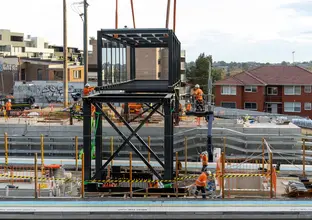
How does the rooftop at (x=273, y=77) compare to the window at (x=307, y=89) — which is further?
the rooftop at (x=273, y=77)

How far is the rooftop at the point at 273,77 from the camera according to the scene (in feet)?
141

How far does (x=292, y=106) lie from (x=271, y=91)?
2.39 metres

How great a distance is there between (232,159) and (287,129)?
498 centimetres

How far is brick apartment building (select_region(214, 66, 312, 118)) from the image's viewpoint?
42.4m

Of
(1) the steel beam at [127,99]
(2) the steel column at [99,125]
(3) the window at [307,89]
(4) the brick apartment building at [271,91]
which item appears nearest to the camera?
(1) the steel beam at [127,99]

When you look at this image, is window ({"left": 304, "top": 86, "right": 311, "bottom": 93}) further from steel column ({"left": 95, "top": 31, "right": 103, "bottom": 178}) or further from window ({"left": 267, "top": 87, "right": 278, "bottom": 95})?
steel column ({"left": 95, "top": 31, "right": 103, "bottom": 178})

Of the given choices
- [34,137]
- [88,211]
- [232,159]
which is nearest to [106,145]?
[34,137]

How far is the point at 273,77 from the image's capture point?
44.3m

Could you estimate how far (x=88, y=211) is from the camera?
1170cm

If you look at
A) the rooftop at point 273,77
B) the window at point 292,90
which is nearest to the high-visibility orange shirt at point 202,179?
the rooftop at point 273,77

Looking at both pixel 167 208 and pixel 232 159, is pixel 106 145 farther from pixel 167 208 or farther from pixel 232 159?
pixel 167 208

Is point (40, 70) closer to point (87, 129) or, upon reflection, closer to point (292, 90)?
point (292, 90)

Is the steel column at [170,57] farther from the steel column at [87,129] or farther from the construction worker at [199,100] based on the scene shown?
the construction worker at [199,100]

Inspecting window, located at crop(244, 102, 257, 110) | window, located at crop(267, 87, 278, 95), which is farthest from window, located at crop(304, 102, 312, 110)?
window, located at crop(244, 102, 257, 110)
